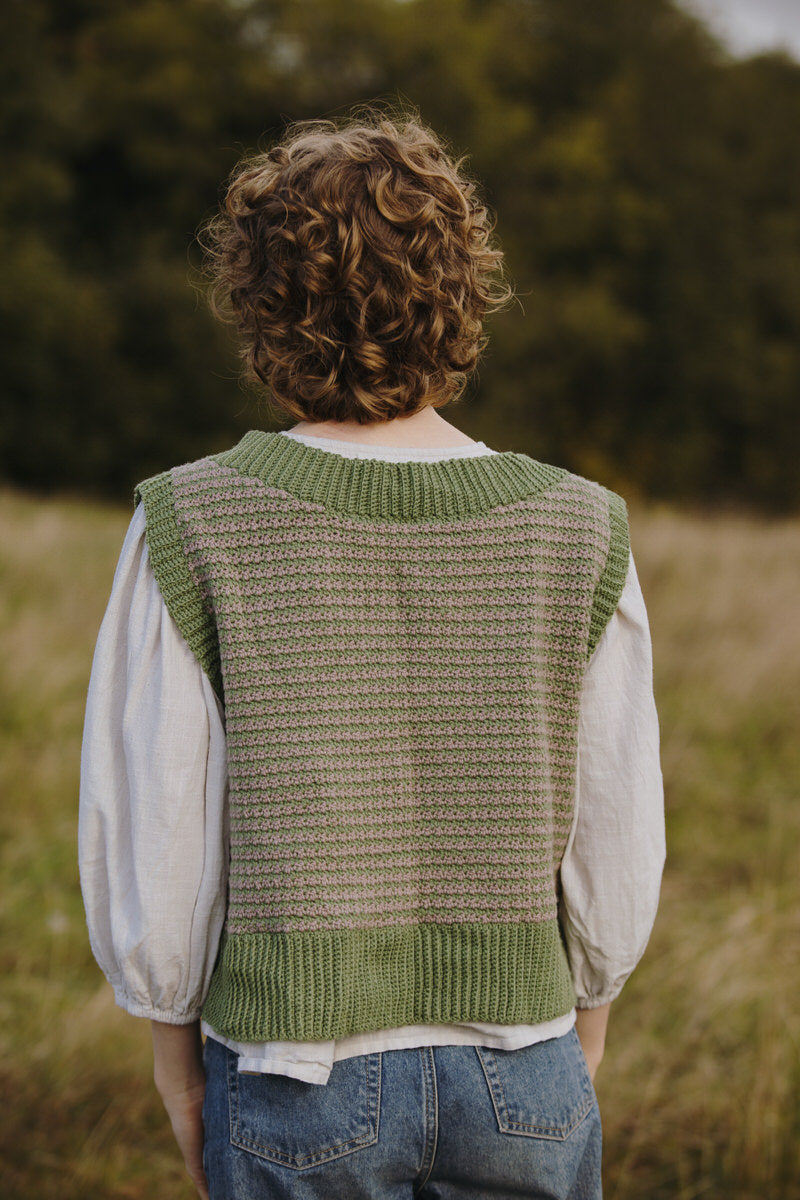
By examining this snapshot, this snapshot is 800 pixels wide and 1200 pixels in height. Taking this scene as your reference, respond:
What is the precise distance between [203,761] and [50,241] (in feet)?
55.3

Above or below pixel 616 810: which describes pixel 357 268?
above

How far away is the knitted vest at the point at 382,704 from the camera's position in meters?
1.23

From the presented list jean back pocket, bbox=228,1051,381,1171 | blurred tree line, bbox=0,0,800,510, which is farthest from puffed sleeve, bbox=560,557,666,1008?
blurred tree line, bbox=0,0,800,510

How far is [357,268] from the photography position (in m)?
1.25

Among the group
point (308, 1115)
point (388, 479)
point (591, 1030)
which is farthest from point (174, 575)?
point (591, 1030)

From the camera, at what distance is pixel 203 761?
1.28 meters

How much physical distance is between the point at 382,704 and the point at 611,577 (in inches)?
12.8

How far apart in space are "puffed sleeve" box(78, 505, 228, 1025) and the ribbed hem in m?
0.06

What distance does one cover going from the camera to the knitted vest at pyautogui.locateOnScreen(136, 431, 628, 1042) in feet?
4.03

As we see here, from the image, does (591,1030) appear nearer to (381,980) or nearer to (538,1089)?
(538,1089)

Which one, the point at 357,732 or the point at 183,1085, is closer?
the point at 357,732

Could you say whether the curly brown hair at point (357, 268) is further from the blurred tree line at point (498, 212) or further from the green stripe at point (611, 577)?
the blurred tree line at point (498, 212)

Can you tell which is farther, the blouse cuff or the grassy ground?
the grassy ground

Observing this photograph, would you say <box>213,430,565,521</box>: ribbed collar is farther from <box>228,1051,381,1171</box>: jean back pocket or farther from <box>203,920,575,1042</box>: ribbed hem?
<box>228,1051,381,1171</box>: jean back pocket
